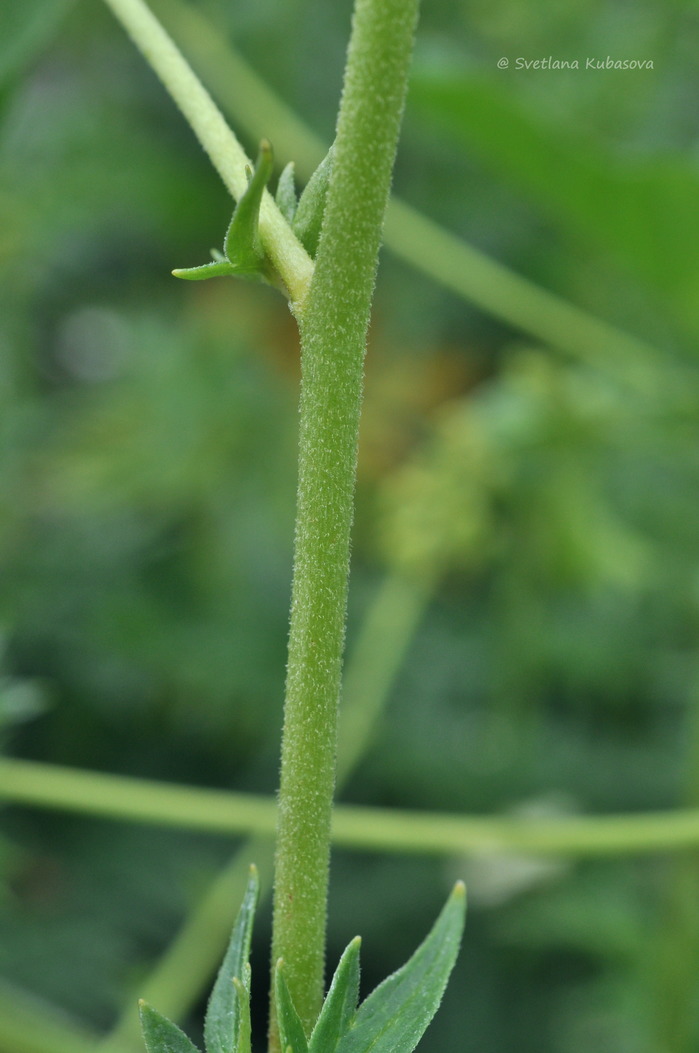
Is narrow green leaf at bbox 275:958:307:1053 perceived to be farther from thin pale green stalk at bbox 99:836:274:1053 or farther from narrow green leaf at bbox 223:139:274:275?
thin pale green stalk at bbox 99:836:274:1053

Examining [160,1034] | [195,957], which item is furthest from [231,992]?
[195,957]

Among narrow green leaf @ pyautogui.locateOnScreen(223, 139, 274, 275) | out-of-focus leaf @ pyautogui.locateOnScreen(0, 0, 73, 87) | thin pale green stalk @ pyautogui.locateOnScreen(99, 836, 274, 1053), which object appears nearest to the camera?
narrow green leaf @ pyautogui.locateOnScreen(223, 139, 274, 275)

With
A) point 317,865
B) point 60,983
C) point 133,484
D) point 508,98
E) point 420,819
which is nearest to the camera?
point 317,865

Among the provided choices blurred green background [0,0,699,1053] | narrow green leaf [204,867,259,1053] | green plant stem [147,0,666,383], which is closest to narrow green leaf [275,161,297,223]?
narrow green leaf [204,867,259,1053]

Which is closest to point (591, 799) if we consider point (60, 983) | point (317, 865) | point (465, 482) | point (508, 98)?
Result: point (465, 482)

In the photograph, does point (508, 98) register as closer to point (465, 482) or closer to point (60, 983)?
point (465, 482)

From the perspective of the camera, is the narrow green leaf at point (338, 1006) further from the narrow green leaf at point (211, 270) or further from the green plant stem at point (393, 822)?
the green plant stem at point (393, 822)
